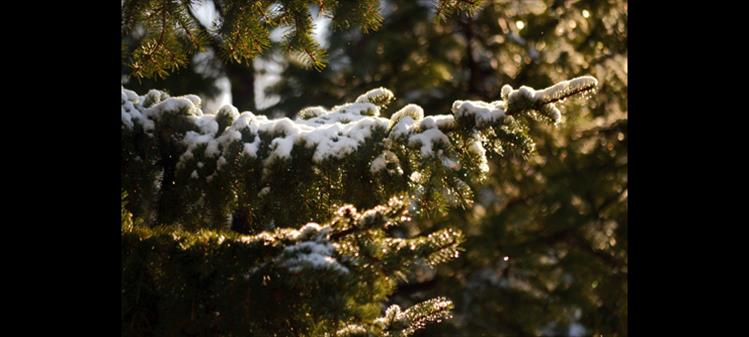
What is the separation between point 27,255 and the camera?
108cm

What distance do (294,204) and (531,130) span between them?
391cm

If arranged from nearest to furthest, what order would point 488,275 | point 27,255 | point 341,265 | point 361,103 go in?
point 27,255
point 341,265
point 361,103
point 488,275

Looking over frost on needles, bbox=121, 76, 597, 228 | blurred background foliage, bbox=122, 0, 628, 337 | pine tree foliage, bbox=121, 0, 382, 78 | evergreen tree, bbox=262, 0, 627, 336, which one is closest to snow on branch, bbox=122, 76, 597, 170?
frost on needles, bbox=121, 76, 597, 228

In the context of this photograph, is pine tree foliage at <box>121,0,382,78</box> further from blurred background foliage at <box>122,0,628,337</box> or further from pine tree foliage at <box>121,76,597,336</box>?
blurred background foliage at <box>122,0,628,337</box>

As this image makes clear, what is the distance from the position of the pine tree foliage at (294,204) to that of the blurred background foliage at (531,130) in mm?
3024

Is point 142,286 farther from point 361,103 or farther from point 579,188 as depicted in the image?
point 579,188

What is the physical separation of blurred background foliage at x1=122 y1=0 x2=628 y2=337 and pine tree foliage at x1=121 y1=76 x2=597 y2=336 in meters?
3.02

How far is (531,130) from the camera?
6.06 meters

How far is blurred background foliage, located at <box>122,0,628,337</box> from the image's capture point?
235 inches
